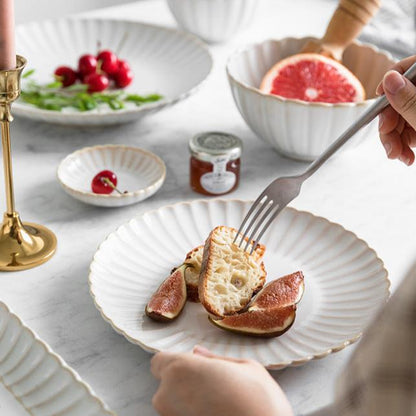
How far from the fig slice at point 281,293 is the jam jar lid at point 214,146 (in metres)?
0.36

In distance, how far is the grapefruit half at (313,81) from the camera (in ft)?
4.92

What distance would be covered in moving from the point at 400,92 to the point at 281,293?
1.28ft

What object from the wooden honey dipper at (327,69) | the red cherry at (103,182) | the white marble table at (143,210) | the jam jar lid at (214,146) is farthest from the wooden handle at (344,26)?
the red cherry at (103,182)

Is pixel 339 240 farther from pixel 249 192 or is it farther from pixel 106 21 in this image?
pixel 106 21

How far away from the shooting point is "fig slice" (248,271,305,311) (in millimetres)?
1027

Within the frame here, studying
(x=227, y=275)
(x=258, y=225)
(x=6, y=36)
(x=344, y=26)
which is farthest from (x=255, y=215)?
(x=344, y=26)

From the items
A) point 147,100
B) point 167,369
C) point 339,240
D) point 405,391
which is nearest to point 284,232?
point 339,240

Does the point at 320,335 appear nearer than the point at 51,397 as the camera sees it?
No

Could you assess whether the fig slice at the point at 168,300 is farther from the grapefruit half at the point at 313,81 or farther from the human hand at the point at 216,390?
the grapefruit half at the point at 313,81

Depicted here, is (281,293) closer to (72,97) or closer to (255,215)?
(255,215)

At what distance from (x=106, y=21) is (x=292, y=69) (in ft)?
2.20

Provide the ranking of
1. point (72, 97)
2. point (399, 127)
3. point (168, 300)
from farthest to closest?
point (72, 97), point (399, 127), point (168, 300)

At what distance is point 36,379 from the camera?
0.93 m

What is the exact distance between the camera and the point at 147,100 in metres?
1.68
